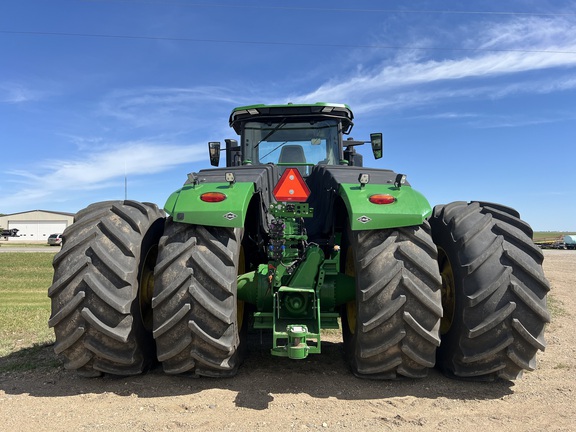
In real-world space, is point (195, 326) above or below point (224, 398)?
above

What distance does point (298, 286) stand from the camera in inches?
155

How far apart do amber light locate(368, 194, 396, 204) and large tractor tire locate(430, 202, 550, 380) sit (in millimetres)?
762

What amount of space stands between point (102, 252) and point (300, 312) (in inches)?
68.1

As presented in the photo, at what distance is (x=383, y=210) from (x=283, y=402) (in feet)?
5.53

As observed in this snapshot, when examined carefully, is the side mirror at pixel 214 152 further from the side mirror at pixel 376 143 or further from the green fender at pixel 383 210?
the green fender at pixel 383 210

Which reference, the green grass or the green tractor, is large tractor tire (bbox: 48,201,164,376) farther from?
the green grass

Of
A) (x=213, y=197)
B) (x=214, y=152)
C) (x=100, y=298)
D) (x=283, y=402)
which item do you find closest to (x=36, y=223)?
(x=214, y=152)

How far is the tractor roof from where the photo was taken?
19.7ft

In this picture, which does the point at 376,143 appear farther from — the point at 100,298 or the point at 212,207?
the point at 100,298

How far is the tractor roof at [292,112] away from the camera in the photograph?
602cm

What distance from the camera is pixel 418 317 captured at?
350 cm

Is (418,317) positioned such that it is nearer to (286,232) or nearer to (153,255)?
(286,232)

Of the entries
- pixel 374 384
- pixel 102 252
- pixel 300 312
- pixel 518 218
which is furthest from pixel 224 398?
Answer: pixel 518 218

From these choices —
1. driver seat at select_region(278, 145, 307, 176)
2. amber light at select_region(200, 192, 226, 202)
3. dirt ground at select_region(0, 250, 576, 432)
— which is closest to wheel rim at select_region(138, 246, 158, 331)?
dirt ground at select_region(0, 250, 576, 432)
